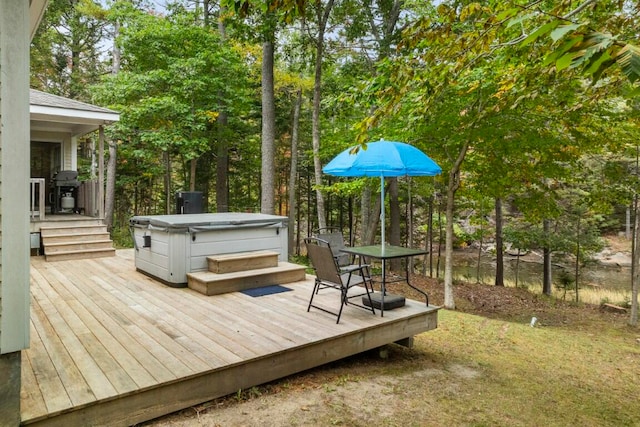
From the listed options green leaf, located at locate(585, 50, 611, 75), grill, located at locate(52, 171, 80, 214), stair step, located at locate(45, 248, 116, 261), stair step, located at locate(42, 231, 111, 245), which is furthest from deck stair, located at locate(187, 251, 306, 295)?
grill, located at locate(52, 171, 80, 214)

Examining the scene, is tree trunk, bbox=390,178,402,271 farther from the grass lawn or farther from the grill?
the grill

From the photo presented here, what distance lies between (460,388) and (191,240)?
3.61 meters

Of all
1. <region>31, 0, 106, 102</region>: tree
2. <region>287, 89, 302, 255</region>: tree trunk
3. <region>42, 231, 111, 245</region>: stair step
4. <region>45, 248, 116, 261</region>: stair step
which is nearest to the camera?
<region>45, 248, 116, 261</region>: stair step

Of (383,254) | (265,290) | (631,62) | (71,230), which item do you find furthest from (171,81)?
(631,62)

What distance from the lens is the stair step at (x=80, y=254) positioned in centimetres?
700

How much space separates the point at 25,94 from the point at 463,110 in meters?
6.57

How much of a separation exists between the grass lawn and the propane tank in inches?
328

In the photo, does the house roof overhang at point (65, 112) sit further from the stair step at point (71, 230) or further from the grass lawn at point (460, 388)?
the grass lawn at point (460, 388)

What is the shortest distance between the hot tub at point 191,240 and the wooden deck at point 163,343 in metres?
0.33

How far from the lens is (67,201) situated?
9.14m

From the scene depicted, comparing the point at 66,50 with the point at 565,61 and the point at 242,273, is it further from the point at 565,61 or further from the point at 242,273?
the point at 565,61

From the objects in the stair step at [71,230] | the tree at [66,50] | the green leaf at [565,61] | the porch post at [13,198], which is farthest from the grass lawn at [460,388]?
the tree at [66,50]

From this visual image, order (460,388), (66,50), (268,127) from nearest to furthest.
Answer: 1. (460,388)
2. (268,127)
3. (66,50)

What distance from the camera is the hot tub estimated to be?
5.09 metres
